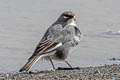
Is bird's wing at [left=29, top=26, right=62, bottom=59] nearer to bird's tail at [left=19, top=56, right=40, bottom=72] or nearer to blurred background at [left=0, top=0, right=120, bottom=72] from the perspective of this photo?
bird's tail at [left=19, top=56, right=40, bottom=72]

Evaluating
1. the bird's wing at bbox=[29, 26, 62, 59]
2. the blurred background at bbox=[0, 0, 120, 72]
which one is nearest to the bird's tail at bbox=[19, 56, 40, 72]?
the bird's wing at bbox=[29, 26, 62, 59]

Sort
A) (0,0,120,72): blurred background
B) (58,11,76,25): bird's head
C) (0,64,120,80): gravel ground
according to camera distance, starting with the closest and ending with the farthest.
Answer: (0,64,120,80): gravel ground < (58,11,76,25): bird's head < (0,0,120,72): blurred background

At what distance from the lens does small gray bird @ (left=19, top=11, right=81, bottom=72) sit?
10.3 m

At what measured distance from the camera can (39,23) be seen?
705 inches

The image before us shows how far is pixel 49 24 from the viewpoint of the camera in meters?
17.6

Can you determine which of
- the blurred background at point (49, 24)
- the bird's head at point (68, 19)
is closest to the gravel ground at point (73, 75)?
the bird's head at point (68, 19)

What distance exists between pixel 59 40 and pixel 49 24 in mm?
6897

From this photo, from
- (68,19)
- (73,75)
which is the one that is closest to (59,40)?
(68,19)

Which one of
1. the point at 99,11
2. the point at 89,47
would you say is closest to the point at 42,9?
the point at 99,11

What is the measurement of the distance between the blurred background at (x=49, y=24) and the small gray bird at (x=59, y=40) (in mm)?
1161

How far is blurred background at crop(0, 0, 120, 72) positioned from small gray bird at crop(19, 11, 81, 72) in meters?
A: 1.16

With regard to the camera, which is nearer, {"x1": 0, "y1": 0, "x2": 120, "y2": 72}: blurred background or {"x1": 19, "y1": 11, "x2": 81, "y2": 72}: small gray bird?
{"x1": 19, "y1": 11, "x2": 81, "y2": 72}: small gray bird

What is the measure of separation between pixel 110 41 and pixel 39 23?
3482mm

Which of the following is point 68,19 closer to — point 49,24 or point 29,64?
point 29,64
